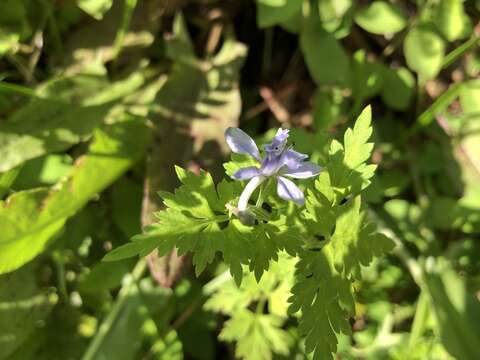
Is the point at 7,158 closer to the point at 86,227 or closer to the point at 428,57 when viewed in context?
the point at 86,227

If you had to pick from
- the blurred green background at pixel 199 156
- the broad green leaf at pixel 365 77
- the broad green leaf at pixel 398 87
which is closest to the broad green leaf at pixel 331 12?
the blurred green background at pixel 199 156

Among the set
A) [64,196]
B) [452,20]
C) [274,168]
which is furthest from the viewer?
[452,20]

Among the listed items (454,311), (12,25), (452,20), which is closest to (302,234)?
(454,311)

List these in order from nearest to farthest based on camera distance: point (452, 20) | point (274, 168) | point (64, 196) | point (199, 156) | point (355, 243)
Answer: point (274, 168) < point (355, 243) < point (64, 196) < point (452, 20) < point (199, 156)

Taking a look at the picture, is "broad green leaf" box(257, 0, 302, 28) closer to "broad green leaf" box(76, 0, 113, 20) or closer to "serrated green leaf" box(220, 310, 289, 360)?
"broad green leaf" box(76, 0, 113, 20)

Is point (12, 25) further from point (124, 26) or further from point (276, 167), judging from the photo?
point (276, 167)

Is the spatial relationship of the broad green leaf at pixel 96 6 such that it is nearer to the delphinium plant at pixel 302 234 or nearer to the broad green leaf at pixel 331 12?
the broad green leaf at pixel 331 12

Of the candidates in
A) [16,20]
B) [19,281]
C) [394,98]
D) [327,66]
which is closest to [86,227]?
[19,281]
